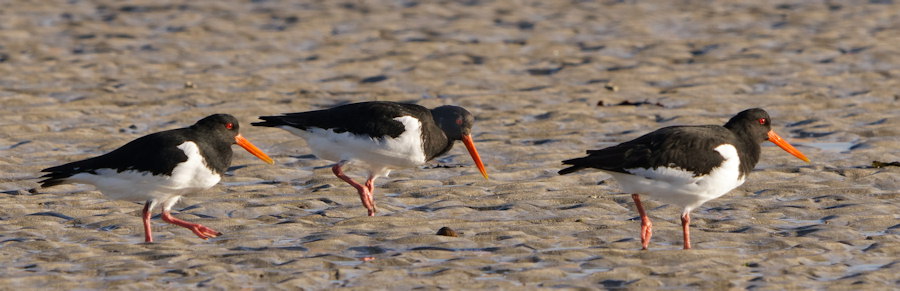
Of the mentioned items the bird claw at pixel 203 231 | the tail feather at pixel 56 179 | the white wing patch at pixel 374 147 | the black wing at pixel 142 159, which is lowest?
the bird claw at pixel 203 231

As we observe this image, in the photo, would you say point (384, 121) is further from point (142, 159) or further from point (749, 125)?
point (749, 125)

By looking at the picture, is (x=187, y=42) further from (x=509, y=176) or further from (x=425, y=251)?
A: (x=425, y=251)

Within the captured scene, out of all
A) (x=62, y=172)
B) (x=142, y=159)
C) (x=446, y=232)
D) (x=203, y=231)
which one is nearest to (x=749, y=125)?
(x=446, y=232)

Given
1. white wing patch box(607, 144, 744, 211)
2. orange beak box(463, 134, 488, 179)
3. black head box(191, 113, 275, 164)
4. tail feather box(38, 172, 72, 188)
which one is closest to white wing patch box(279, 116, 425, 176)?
orange beak box(463, 134, 488, 179)

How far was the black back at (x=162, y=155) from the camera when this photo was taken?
30.6 ft

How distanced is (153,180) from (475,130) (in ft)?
17.2

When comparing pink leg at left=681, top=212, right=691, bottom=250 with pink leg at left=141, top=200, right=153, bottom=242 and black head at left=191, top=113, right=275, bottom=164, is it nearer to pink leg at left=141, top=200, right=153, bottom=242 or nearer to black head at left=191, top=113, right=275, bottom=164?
black head at left=191, top=113, right=275, bottom=164

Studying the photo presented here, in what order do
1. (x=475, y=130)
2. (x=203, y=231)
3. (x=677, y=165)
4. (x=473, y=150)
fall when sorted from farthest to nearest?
(x=475, y=130) < (x=473, y=150) < (x=203, y=231) < (x=677, y=165)

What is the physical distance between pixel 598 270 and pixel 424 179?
351 centimetres

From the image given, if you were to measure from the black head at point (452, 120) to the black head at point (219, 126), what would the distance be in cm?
179

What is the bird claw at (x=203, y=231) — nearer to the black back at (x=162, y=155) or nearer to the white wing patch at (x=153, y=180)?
the white wing patch at (x=153, y=180)

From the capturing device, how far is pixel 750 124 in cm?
977

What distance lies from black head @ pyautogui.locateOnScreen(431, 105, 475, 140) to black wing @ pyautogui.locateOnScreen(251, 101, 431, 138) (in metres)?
0.14

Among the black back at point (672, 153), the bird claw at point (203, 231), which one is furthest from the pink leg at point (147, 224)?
the black back at point (672, 153)
